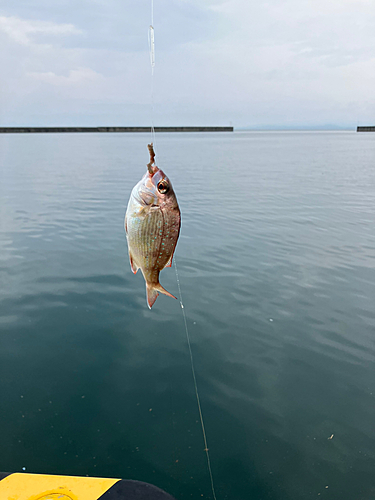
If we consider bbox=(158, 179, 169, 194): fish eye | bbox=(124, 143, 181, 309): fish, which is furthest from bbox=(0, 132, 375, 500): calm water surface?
bbox=(158, 179, 169, 194): fish eye

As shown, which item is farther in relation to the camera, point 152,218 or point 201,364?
point 201,364

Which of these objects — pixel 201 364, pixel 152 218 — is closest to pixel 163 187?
pixel 152 218

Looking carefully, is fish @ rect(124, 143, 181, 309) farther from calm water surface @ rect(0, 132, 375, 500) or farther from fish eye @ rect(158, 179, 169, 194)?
calm water surface @ rect(0, 132, 375, 500)

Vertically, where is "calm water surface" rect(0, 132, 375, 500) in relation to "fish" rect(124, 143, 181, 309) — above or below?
below

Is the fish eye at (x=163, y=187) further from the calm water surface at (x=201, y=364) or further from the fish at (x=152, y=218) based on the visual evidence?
the calm water surface at (x=201, y=364)

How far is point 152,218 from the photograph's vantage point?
3.37 metres

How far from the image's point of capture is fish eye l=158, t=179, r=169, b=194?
3274 mm

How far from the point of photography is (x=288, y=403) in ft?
21.5

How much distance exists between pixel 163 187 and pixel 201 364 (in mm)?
5203

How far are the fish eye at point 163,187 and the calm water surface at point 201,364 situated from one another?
4.22 metres

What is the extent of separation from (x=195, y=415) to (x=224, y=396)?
0.69 m

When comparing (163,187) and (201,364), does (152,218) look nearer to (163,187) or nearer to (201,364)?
(163,187)

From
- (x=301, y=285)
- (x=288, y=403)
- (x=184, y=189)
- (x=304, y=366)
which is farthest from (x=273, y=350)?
(x=184, y=189)

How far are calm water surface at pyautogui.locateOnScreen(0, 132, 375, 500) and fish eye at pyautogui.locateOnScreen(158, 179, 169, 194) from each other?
4222 millimetres
